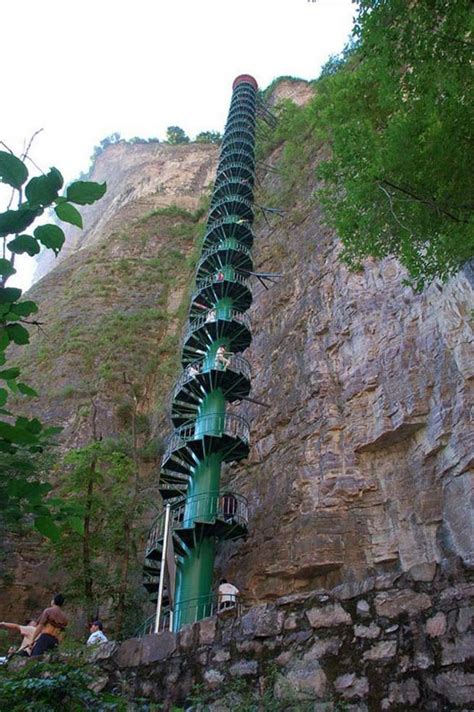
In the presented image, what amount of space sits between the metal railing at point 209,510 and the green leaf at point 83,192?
382 inches

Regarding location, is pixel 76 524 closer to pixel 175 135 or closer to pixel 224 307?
pixel 224 307

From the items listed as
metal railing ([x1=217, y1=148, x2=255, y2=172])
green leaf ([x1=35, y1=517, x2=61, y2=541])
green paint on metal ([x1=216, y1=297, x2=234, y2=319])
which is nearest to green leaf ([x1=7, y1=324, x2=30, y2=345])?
green leaf ([x1=35, y1=517, x2=61, y2=541])

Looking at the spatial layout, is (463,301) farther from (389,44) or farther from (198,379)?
(198,379)

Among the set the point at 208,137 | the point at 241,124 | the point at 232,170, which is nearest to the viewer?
the point at 232,170

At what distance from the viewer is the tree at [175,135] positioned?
154ft

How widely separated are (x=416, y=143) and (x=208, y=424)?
7439mm

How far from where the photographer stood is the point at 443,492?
916 cm

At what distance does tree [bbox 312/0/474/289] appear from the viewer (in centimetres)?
663

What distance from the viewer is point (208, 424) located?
12.7 metres

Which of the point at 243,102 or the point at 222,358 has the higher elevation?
the point at 243,102

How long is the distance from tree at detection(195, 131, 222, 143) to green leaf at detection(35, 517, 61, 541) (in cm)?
4275

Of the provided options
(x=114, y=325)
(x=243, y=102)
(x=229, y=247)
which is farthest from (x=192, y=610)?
(x=243, y=102)

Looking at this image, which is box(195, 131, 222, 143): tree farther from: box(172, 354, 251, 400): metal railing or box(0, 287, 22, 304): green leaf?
box(0, 287, 22, 304): green leaf

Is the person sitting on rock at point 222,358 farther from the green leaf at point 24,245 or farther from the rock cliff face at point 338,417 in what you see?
the green leaf at point 24,245
